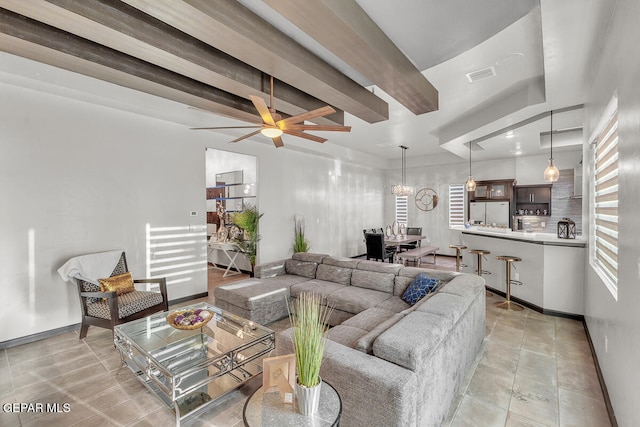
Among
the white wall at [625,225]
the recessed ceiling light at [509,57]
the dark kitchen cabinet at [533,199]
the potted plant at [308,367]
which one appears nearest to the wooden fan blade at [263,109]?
the potted plant at [308,367]

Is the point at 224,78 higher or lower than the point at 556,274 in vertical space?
higher

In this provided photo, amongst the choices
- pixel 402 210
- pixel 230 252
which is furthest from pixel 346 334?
pixel 402 210

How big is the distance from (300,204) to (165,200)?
310cm

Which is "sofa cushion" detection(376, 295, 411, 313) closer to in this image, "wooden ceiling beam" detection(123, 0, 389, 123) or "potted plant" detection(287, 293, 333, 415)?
"potted plant" detection(287, 293, 333, 415)

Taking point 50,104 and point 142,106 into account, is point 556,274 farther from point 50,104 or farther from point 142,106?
point 50,104

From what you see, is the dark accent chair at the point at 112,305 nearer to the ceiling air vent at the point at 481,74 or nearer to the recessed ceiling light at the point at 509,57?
the ceiling air vent at the point at 481,74

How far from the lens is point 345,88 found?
3.23 m

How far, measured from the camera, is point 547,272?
399 cm

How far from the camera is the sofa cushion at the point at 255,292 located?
357 cm

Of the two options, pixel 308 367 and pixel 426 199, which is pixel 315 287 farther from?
pixel 426 199

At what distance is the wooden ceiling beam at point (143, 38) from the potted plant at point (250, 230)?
3.09m

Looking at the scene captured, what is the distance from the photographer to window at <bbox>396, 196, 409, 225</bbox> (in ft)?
31.8

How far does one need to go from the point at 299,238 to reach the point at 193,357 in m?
4.33

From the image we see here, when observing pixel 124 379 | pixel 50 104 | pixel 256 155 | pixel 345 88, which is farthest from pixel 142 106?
pixel 124 379
